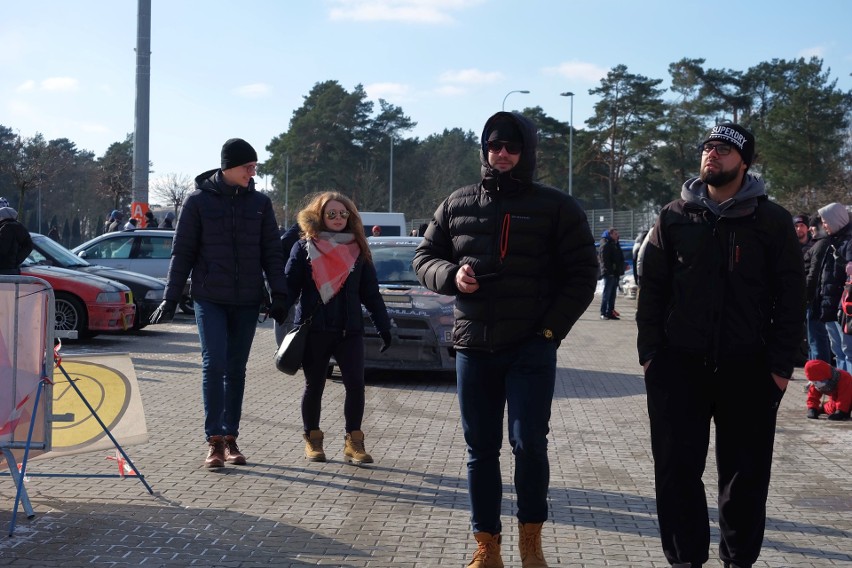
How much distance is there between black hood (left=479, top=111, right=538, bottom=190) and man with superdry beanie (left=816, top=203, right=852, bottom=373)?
6.42 m

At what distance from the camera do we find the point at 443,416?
33.6 feet

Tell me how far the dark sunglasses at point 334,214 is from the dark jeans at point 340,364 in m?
0.77

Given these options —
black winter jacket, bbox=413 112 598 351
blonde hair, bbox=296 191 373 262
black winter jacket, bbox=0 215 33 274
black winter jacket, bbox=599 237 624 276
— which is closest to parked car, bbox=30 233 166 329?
Result: black winter jacket, bbox=0 215 33 274

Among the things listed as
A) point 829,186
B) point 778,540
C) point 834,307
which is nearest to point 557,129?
point 829,186

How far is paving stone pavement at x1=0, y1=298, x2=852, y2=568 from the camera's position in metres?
5.39

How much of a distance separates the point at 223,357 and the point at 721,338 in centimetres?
357

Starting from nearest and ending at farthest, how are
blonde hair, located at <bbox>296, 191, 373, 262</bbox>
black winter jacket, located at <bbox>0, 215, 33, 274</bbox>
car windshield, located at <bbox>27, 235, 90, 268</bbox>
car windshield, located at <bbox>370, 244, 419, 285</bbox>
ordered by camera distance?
blonde hair, located at <bbox>296, 191, 373, 262</bbox>, car windshield, located at <bbox>370, 244, 419, 285</bbox>, black winter jacket, located at <bbox>0, 215, 33, 274</bbox>, car windshield, located at <bbox>27, 235, 90, 268</bbox>

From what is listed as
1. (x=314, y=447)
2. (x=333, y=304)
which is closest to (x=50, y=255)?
(x=314, y=447)

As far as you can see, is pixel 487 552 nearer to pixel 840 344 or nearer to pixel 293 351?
pixel 293 351

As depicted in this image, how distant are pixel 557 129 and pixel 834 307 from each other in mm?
64791

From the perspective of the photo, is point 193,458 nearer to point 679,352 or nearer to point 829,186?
point 679,352

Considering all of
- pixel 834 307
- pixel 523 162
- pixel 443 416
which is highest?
pixel 523 162

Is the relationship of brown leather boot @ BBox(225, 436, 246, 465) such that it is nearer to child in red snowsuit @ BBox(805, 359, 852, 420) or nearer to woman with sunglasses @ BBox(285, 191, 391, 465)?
woman with sunglasses @ BBox(285, 191, 391, 465)

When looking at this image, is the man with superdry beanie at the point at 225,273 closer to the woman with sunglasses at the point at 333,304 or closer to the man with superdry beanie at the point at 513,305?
the woman with sunglasses at the point at 333,304
